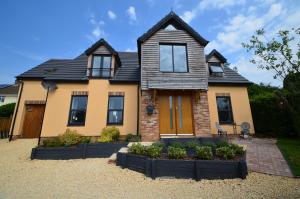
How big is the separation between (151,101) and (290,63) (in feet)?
28.2

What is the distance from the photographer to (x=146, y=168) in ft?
19.4

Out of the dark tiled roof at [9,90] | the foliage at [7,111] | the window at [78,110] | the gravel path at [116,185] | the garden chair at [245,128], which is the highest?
the dark tiled roof at [9,90]

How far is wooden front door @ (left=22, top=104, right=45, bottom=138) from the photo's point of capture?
12.9m

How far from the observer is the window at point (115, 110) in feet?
36.0

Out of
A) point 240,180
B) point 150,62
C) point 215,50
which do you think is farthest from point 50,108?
point 215,50

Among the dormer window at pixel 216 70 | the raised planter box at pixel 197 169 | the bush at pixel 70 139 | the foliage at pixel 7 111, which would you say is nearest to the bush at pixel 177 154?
the raised planter box at pixel 197 169

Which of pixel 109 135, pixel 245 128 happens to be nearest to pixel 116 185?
pixel 109 135

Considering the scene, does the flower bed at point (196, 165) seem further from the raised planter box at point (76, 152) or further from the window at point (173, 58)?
the window at point (173, 58)

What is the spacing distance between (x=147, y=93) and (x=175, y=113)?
2037mm

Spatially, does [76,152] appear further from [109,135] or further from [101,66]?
[101,66]

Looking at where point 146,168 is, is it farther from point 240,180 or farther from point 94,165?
point 240,180

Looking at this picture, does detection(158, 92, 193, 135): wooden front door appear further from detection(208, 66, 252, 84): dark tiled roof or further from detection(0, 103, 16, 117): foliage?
detection(0, 103, 16, 117): foliage

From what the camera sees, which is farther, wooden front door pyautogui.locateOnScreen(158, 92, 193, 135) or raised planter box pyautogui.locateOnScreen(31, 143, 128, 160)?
wooden front door pyautogui.locateOnScreen(158, 92, 193, 135)

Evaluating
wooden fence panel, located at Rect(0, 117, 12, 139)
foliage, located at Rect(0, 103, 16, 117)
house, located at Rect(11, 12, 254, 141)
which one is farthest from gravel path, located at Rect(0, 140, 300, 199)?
foliage, located at Rect(0, 103, 16, 117)
